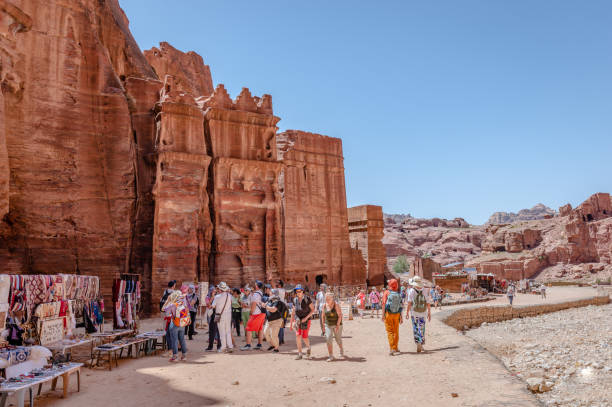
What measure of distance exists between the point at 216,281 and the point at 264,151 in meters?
7.42

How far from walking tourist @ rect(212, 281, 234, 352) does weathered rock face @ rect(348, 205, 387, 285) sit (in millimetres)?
24684

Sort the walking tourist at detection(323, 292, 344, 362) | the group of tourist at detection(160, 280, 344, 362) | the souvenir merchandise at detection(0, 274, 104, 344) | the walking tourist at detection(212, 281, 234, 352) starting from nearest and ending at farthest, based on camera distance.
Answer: the souvenir merchandise at detection(0, 274, 104, 344)
the walking tourist at detection(323, 292, 344, 362)
the group of tourist at detection(160, 280, 344, 362)
the walking tourist at detection(212, 281, 234, 352)

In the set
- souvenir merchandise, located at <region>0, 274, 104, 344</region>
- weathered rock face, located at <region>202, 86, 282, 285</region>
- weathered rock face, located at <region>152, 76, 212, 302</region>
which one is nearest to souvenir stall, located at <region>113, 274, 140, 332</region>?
souvenir merchandise, located at <region>0, 274, 104, 344</region>

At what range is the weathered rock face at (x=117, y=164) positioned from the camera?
647 inches

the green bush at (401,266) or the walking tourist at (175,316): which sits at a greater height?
the green bush at (401,266)

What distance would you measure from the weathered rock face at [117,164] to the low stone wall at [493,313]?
9.26 metres

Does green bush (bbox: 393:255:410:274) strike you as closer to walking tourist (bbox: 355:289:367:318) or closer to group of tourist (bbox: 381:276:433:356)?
walking tourist (bbox: 355:289:367:318)

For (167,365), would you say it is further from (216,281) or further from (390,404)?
(216,281)

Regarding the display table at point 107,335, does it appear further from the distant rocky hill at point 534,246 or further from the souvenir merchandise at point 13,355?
the distant rocky hill at point 534,246

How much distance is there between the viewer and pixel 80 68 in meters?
18.6

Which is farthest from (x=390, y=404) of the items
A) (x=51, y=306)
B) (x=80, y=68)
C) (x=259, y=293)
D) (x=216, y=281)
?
(x=80, y=68)

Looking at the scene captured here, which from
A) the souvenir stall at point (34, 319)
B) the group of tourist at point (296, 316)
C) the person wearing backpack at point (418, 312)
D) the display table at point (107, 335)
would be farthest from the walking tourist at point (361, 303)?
the souvenir stall at point (34, 319)

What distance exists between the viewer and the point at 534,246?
7100cm

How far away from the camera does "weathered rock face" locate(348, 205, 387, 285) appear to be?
34469 millimetres
